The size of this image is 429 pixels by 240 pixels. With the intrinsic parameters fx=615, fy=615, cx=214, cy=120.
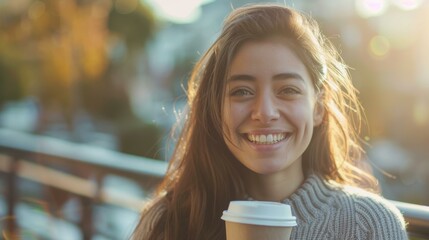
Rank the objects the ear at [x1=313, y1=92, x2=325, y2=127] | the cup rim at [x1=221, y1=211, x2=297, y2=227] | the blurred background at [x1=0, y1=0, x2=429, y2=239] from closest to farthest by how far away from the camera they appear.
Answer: the cup rim at [x1=221, y1=211, x2=297, y2=227] → the ear at [x1=313, y1=92, x2=325, y2=127] → the blurred background at [x1=0, y1=0, x2=429, y2=239]

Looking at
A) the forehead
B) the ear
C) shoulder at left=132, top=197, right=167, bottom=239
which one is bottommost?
shoulder at left=132, top=197, right=167, bottom=239

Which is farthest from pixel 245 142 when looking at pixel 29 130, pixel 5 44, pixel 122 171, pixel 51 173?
pixel 29 130

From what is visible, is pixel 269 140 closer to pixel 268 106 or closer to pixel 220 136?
pixel 268 106

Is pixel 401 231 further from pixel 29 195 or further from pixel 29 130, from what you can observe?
pixel 29 130

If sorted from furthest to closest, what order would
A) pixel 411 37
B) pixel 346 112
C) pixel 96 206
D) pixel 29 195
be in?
pixel 411 37 → pixel 29 195 → pixel 96 206 → pixel 346 112

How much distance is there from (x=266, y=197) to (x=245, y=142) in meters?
0.23

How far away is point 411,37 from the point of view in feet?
108

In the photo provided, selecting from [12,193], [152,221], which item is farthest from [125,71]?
[152,221]

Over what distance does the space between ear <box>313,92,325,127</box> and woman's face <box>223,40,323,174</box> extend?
0.11 meters

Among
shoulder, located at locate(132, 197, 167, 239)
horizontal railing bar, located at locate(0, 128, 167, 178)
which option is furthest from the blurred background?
shoulder, located at locate(132, 197, 167, 239)

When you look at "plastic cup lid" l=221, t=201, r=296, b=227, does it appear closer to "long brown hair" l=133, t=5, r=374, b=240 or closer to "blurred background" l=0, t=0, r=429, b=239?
"long brown hair" l=133, t=5, r=374, b=240

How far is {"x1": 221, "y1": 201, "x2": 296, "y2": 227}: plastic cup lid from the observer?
1.26m

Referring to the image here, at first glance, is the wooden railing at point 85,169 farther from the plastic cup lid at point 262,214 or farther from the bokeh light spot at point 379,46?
the bokeh light spot at point 379,46

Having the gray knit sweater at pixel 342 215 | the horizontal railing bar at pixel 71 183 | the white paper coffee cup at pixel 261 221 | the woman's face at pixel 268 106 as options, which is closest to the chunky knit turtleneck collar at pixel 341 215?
the gray knit sweater at pixel 342 215
